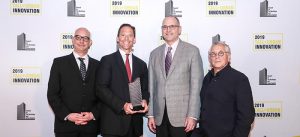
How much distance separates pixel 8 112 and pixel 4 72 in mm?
509

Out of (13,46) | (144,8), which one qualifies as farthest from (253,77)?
(13,46)

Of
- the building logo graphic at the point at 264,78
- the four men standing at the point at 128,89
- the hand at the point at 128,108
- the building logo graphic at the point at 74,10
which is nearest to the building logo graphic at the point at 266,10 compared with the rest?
the building logo graphic at the point at 264,78

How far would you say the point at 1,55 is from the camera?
3664mm

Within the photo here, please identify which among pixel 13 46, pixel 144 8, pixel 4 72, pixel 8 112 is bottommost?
pixel 8 112

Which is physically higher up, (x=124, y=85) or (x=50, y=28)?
(x=50, y=28)

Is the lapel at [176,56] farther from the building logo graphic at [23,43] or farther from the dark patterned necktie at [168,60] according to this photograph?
the building logo graphic at [23,43]

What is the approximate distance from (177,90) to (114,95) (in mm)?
600

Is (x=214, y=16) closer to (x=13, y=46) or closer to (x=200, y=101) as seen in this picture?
(x=200, y=101)

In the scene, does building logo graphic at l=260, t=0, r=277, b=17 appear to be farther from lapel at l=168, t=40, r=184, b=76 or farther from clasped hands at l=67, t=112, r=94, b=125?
clasped hands at l=67, t=112, r=94, b=125

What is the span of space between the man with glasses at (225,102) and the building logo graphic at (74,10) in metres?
1.87

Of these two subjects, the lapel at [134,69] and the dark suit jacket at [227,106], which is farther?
the lapel at [134,69]

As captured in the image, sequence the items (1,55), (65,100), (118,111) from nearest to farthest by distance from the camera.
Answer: (118,111), (65,100), (1,55)

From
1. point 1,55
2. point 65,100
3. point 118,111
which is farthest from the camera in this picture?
point 1,55

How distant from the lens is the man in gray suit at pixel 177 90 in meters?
Answer: 2.75
